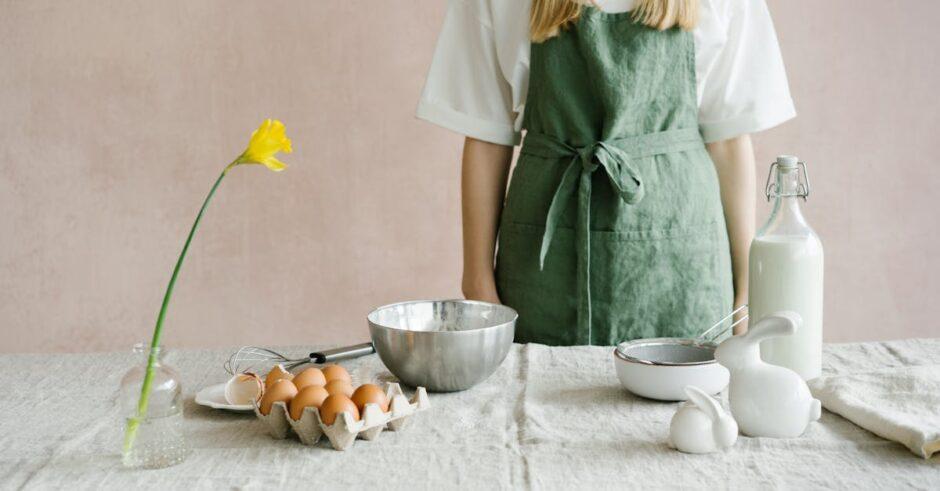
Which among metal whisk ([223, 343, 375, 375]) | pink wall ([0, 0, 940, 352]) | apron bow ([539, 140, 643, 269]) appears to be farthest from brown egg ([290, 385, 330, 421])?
pink wall ([0, 0, 940, 352])

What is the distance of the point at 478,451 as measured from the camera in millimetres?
863

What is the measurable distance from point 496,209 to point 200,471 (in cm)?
98

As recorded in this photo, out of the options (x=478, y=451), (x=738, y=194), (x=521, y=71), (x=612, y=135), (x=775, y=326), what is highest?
(x=521, y=71)

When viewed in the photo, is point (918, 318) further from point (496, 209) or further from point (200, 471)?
point (200, 471)

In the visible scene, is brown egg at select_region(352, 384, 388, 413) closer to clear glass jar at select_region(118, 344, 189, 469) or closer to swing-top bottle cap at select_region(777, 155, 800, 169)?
clear glass jar at select_region(118, 344, 189, 469)

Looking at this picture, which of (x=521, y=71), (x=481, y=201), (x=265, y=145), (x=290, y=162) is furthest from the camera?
(x=290, y=162)

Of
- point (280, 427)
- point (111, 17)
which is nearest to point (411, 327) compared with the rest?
point (280, 427)

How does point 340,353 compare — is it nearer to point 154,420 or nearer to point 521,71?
point 154,420

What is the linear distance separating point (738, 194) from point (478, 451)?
38.6 inches

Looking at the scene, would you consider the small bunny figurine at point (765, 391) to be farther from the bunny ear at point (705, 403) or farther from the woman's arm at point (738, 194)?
the woman's arm at point (738, 194)

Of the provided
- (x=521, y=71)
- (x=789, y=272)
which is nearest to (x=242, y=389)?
(x=789, y=272)

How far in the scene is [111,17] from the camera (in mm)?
2410

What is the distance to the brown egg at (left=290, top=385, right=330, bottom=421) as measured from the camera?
0.87 metres

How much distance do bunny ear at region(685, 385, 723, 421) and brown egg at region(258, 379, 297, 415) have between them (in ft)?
1.28
